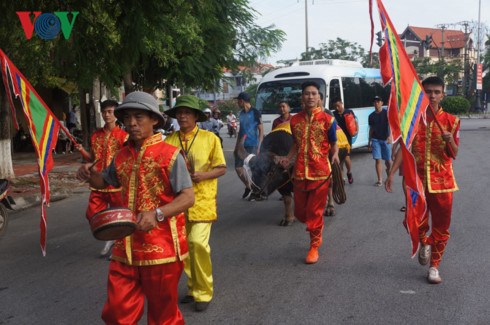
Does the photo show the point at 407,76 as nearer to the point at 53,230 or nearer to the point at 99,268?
the point at 99,268

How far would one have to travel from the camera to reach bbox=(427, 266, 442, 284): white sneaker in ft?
16.0

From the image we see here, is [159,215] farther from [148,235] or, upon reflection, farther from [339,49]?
[339,49]

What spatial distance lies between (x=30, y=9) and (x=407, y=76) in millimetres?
5616

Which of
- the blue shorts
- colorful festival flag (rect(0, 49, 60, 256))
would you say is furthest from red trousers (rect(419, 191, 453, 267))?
the blue shorts

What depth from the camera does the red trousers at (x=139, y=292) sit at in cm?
301

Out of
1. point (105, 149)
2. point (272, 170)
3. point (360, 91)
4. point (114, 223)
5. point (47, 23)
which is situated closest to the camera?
point (114, 223)

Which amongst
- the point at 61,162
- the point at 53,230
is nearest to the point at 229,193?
the point at 53,230

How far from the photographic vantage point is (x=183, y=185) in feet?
9.95

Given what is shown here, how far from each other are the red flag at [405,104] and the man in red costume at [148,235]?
1.76 m

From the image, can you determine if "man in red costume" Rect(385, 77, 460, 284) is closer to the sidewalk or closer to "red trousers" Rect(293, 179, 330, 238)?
"red trousers" Rect(293, 179, 330, 238)

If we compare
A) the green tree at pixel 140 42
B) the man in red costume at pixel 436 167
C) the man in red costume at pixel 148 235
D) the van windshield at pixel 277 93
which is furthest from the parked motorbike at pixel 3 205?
the van windshield at pixel 277 93

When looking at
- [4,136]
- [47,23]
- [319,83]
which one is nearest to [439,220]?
[47,23]

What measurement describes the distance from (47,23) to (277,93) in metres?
9.26

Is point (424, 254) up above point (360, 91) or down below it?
below
